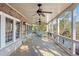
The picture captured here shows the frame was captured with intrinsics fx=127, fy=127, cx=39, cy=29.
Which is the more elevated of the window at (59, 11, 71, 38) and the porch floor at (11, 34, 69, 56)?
the window at (59, 11, 71, 38)

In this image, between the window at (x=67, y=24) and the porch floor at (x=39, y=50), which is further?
the window at (x=67, y=24)

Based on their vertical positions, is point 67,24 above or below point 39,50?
above

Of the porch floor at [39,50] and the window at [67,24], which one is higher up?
the window at [67,24]

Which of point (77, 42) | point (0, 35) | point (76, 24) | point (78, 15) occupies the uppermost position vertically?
point (78, 15)

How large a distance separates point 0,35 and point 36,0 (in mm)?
2706

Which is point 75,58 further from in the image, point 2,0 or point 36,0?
point 2,0

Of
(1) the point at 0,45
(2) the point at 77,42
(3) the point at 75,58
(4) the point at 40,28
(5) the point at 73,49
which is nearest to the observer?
(3) the point at 75,58

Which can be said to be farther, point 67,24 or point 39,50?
point 67,24

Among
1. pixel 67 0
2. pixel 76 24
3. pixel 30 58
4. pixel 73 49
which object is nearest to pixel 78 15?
pixel 76 24

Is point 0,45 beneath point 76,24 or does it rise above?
beneath

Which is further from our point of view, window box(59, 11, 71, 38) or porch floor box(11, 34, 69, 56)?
window box(59, 11, 71, 38)

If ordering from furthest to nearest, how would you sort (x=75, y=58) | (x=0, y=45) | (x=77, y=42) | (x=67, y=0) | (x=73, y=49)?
1. (x=73, y=49)
2. (x=77, y=42)
3. (x=0, y=45)
4. (x=67, y=0)
5. (x=75, y=58)

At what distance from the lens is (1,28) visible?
4848 mm

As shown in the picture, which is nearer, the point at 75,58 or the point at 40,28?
the point at 75,58
